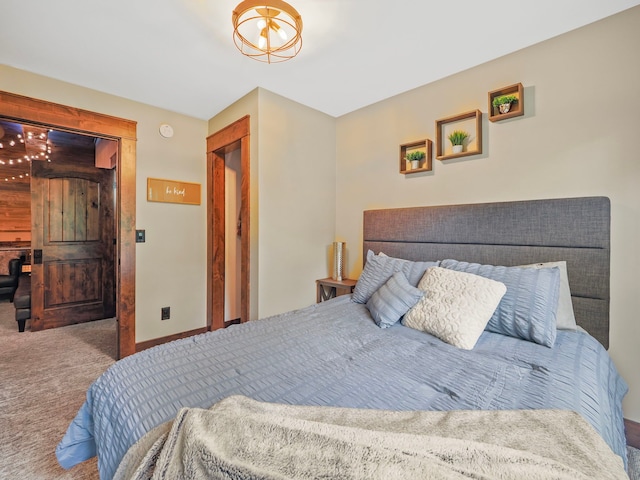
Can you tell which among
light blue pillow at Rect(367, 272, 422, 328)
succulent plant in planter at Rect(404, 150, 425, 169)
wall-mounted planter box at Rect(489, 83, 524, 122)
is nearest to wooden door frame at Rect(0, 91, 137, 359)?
light blue pillow at Rect(367, 272, 422, 328)

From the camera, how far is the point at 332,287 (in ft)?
10.0

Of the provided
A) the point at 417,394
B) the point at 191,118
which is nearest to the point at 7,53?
the point at 191,118

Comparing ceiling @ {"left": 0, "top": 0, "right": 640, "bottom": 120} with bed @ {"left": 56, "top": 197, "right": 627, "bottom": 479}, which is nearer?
bed @ {"left": 56, "top": 197, "right": 627, "bottom": 479}

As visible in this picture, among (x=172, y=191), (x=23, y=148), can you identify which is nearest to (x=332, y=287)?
(x=172, y=191)

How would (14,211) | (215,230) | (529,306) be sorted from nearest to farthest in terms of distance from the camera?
(529,306)
(215,230)
(14,211)

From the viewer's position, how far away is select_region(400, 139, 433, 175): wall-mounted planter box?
2449 millimetres

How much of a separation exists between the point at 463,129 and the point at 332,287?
6.26 ft

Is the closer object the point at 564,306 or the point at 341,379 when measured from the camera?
the point at 341,379

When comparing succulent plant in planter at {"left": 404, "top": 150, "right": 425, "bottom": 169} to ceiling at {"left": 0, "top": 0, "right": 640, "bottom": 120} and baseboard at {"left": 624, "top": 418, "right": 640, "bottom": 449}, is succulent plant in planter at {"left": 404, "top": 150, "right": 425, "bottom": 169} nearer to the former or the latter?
ceiling at {"left": 0, "top": 0, "right": 640, "bottom": 120}

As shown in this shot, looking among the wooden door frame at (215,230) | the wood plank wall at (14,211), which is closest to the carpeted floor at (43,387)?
the wooden door frame at (215,230)

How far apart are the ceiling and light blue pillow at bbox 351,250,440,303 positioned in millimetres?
1543

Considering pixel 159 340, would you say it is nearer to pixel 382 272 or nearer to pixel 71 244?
pixel 71 244

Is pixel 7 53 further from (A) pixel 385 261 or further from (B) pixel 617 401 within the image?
(B) pixel 617 401

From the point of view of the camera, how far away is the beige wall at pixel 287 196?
2572mm
